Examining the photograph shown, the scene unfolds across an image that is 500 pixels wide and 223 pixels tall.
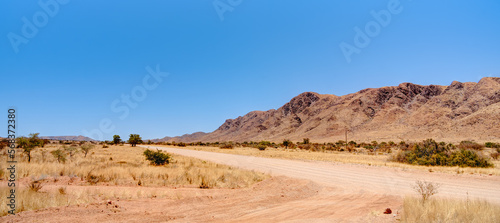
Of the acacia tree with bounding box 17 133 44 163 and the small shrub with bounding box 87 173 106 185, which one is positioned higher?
the acacia tree with bounding box 17 133 44 163

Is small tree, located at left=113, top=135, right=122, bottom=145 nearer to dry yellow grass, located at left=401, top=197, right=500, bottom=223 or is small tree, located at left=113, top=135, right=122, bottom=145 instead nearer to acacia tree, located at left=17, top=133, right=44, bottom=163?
acacia tree, located at left=17, top=133, right=44, bottom=163

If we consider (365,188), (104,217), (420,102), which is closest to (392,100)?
(420,102)

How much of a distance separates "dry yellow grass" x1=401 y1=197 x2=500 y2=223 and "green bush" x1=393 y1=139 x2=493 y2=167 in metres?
17.2

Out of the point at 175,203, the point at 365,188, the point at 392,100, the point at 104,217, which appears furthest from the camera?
the point at 392,100

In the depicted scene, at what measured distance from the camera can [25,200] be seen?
797 cm

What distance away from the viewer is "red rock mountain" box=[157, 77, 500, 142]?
243 feet

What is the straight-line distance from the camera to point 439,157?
2194 centimetres

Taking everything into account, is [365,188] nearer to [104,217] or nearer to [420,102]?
[104,217]

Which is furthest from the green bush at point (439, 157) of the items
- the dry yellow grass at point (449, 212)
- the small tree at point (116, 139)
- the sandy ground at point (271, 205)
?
the small tree at point (116, 139)

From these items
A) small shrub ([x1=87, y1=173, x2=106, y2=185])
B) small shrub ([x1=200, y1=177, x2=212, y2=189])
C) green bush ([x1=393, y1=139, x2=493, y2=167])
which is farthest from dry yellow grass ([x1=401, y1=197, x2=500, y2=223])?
green bush ([x1=393, y1=139, x2=493, y2=167])

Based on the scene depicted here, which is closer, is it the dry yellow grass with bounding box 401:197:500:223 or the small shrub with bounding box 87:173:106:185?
the dry yellow grass with bounding box 401:197:500:223

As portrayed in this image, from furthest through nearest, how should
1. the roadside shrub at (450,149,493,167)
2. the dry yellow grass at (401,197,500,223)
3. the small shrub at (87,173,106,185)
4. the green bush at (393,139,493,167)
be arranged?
1. the green bush at (393,139,493,167)
2. the roadside shrub at (450,149,493,167)
3. the small shrub at (87,173,106,185)
4. the dry yellow grass at (401,197,500,223)

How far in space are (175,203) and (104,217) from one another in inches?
88.0

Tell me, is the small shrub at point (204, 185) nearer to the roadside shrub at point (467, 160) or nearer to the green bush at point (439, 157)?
the green bush at point (439, 157)
